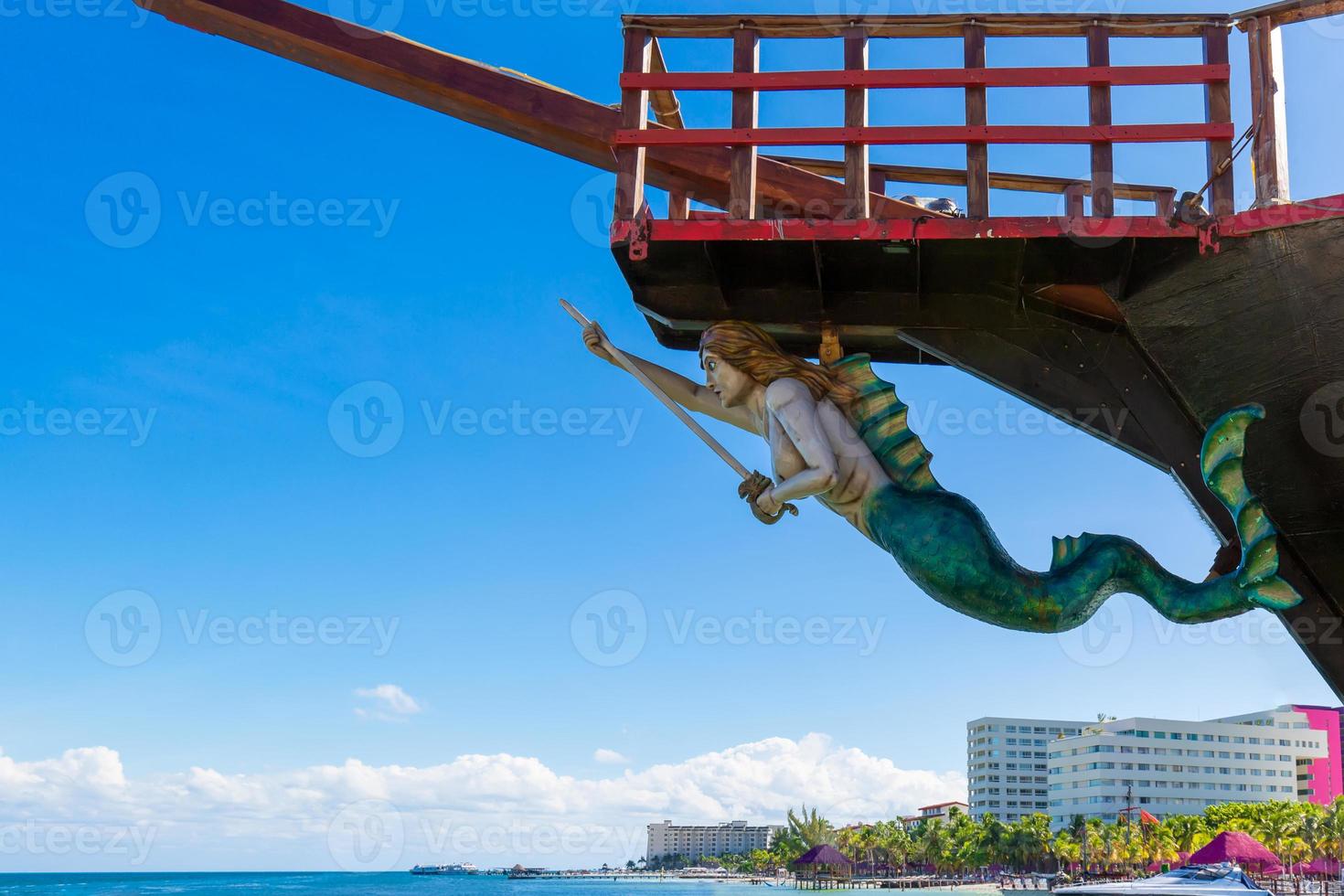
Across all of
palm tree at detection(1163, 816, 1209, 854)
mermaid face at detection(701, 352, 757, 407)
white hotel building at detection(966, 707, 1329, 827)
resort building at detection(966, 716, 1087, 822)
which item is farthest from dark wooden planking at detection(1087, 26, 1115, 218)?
resort building at detection(966, 716, 1087, 822)

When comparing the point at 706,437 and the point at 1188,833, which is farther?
the point at 1188,833

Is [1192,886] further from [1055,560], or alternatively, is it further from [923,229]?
[923,229]

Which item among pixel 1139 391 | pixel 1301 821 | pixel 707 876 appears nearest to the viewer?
pixel 1139 391

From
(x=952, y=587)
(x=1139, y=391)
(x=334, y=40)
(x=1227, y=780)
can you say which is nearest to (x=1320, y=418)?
(x=1139, y=391)

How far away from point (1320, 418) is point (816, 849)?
86.8 meters

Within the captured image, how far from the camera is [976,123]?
595 centimetres

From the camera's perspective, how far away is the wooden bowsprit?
6184 mm

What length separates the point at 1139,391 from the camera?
636 cm

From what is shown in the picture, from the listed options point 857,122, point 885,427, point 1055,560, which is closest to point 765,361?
point 885,427

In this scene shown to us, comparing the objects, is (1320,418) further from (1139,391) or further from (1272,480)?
(1139,391)

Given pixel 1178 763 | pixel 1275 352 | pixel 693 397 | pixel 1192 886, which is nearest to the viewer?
pixel 1275 352

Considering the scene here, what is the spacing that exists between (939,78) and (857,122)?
0.46 meters

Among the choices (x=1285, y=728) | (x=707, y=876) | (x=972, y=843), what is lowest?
(x=707, y=876)

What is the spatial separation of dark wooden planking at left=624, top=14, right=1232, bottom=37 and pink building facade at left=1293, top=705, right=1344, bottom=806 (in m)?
116
